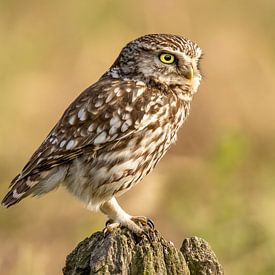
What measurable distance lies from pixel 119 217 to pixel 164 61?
951 millimetres

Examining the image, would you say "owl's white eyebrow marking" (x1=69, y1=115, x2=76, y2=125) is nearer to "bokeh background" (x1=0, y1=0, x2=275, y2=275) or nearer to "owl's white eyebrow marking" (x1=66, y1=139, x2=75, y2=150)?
"owl's white eyebrow marking" (x1=66, y1=139, x2=75, y2=150)

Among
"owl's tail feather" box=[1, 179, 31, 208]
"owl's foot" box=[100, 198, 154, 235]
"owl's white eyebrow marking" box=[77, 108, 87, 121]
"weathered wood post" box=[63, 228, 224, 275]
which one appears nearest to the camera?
"weathered wood post" box=[63, 228, 224, 275]

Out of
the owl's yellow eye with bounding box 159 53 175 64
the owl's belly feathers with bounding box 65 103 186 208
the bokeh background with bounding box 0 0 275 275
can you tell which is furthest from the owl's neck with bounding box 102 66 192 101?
the bokeh background with bounding box 0 0 275 275

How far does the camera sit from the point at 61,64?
33.9ft

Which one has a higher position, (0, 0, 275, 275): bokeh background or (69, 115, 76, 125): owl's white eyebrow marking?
(0, 0, 275, 275): bokeh background

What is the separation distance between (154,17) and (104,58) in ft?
2.27

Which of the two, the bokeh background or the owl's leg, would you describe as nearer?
the owl's leg

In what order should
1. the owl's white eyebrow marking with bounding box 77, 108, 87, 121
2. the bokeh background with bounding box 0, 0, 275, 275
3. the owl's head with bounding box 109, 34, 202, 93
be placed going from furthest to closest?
the bokeh background with bounding box 0, 0, 275, 275 → the owl's head with bounding box 109, 34, 202, 93 → the owl's white eyebrow marking with bounding box 77, 108, 87, 121

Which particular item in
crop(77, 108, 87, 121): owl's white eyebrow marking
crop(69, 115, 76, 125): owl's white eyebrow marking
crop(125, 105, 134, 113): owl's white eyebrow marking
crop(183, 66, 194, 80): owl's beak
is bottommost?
crop(69, 115, 76, 125): owl's white eyebrow marking

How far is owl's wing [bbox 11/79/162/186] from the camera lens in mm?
5883

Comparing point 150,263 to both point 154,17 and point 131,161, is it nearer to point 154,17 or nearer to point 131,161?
point 131,161

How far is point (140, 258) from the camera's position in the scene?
4.60 m

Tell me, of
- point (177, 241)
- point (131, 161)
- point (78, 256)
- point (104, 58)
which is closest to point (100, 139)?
point (131, 161)

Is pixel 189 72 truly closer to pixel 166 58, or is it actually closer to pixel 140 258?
pixel 166 58
